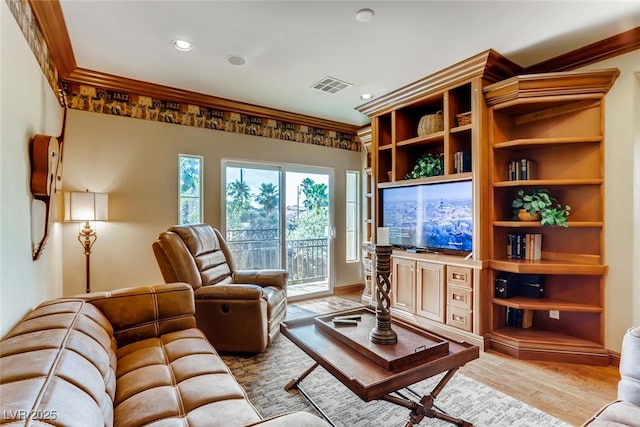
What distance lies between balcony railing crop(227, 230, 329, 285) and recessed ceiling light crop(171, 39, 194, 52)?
7.36 feet

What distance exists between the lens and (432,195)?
3.53 meters

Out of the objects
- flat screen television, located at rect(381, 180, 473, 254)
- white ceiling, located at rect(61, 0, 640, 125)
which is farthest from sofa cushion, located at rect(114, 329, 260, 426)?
Result: flat screen television, located at rect(381, 180, 473, 254)

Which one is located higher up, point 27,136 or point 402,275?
point 27,136

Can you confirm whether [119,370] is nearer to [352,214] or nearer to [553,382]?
[553,382]

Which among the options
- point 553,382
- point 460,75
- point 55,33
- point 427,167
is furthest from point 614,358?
point 55,33

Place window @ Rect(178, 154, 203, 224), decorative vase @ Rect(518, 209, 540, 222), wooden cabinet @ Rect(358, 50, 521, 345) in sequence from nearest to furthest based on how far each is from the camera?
decorative vase @ Rect(518, 209, 540, 222)
wooden cabinet @ Rect(358, 50, 521, 345)
window @ Rect(178, 154, 203, 224)

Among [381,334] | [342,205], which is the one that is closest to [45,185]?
[381,334]

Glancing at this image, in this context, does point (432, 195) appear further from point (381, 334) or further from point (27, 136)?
point (27, 136)

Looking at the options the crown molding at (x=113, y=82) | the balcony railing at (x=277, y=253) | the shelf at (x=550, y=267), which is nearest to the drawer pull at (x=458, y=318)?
the shelf at (x=550, y=267)

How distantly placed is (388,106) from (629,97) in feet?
7.08

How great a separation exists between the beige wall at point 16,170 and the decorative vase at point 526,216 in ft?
11.9

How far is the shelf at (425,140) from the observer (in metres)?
3.41

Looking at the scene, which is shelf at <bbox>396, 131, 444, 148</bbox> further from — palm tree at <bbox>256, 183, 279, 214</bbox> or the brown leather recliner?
the brown leather recliner

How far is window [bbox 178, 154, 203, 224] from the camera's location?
156 inches
